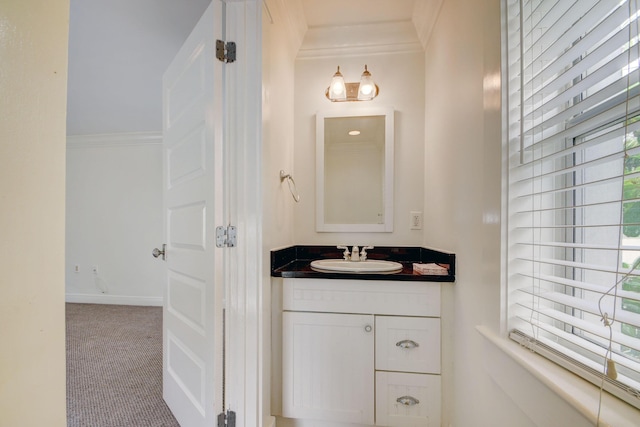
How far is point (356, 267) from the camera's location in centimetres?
164

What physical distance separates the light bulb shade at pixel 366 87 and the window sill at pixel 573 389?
154 centimetres

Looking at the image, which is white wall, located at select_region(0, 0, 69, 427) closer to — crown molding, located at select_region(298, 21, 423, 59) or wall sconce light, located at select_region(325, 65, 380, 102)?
wall sconce light, located at select_region(325, 65, 380, 102)

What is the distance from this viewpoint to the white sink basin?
1.42 metres

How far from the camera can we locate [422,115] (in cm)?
188

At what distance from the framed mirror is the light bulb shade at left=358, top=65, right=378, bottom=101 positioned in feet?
0.31

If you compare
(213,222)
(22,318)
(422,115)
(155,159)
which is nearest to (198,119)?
(213,222)

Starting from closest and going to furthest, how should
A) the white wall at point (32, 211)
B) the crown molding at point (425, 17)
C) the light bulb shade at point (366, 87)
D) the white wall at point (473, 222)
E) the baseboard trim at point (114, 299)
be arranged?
1. the white wall at point (32, 211)
2. the white wall at point (473, 222)
3. the crown molding at point (425, 17)
4. the light bulb shade at point (366, 87)
5. the baseboard trim at point (114, 299)

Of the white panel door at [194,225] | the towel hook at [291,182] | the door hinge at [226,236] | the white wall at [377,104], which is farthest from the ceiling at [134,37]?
the door hinge at [226,236]

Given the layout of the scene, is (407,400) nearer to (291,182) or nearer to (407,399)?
(407,399)

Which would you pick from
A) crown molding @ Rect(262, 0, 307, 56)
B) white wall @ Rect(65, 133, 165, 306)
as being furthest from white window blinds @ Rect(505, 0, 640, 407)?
white wall @ Rect(65, 133, 165, 306)

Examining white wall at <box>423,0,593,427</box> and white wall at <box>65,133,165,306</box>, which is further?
white wall at <box>65,133,165,306</box>

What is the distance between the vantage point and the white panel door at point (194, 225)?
3.85ft

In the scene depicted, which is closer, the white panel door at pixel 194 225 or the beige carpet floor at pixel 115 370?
the white panel door at pixel 194 225

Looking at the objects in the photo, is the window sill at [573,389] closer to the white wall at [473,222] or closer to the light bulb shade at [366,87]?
the white wall at [473,222]
